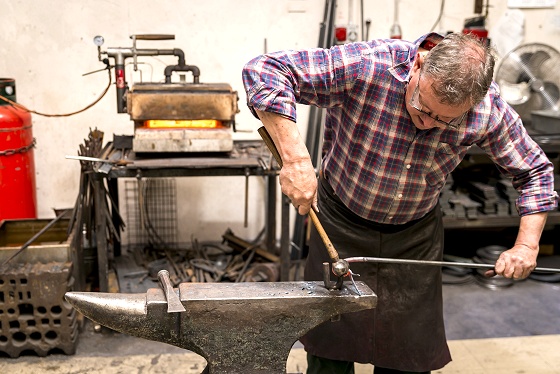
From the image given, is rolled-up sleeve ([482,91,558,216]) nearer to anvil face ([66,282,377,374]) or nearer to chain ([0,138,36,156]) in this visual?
anvil face ([66,282,377,374])

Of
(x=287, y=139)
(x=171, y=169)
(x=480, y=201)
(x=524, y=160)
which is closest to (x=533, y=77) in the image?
(x=480, y=201)

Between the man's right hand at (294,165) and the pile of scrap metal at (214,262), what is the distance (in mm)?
1904

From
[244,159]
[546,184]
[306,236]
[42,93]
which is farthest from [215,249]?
[546,184]

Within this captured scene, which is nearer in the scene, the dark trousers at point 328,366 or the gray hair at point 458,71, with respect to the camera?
the gray hair at point 458,71

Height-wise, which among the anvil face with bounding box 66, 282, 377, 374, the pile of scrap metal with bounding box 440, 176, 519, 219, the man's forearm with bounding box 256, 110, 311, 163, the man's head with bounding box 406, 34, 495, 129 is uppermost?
the man's head with bounding box 406, 34, 495, 129

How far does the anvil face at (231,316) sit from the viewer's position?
152cm

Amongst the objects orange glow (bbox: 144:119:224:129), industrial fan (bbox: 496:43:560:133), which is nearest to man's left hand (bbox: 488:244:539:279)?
orange glow (bbox: 144:119:224:129)

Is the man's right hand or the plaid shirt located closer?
the man's right hand

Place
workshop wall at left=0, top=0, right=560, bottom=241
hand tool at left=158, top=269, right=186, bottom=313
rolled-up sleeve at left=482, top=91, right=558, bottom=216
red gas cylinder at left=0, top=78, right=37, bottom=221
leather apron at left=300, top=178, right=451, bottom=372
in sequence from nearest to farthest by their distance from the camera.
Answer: hand tool at left=158, top=269, right=186, bottom=313, rolled-up sleeve at left=482, top=91, right=558, bottom=216, leather apron at left=300, top=178, right=451, bottom=372, red gas cylinder at left=0, top=78, right=37, bottom=221, workshop wall at left=0, top=0, right=560, bottom=241

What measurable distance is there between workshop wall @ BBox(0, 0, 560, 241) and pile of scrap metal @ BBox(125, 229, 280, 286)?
32 centimetres

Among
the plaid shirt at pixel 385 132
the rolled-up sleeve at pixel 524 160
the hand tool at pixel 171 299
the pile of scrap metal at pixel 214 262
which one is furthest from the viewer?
the pile of scrap metal at pixel 214 262

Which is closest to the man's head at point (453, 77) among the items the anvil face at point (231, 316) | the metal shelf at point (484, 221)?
the anvil face at point (231, 316)

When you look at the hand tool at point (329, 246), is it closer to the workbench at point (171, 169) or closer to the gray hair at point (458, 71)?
the gray hair at point (458, 71)

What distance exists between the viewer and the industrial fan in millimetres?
3988
